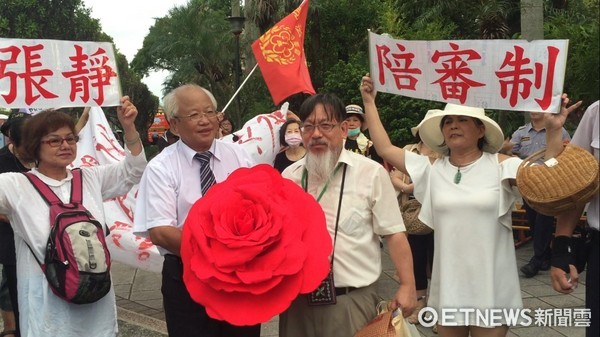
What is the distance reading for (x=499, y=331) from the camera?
2.91 meters

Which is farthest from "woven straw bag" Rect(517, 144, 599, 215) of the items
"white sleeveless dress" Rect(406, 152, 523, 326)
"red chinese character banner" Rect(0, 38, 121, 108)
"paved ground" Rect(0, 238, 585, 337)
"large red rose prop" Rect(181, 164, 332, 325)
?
"paved ground" Rect(0, 238, 585, 337)

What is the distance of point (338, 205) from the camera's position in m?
2.61

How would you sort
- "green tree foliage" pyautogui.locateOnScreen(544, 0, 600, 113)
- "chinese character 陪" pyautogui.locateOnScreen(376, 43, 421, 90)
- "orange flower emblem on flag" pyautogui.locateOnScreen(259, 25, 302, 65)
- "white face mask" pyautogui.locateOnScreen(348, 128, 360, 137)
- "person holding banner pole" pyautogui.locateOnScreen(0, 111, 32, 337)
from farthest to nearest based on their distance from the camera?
"white face mask" pyautogui.locateOnScreen(348, 128, 360, 137) → "orange flower emblem on flag" pyautogui.locateOnScreen(259, 25, 302, 65) → "person holding banner pole" pyautogui.locateOnScreen(0, 111, 32, 337) → "chinese character 陪" pyautogui.locateOnScreen(376, 43, 421, 90) → "green tree foliage" pyautogui.locateOnScreen(544, 0, 600, 113)

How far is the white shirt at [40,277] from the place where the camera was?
2924 millimetres

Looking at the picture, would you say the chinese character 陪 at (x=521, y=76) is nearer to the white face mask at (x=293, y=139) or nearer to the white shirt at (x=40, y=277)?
the white shirt at (x=40, y=277)

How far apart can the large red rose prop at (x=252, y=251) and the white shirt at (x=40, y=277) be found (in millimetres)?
1017

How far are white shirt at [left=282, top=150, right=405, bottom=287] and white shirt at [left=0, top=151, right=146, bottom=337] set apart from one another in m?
1.18

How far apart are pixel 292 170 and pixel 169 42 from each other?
84.2ft

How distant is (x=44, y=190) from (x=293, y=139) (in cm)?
302

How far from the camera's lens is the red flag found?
5.52 m

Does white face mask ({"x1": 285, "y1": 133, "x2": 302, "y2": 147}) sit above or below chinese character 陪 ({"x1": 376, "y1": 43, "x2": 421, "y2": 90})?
below

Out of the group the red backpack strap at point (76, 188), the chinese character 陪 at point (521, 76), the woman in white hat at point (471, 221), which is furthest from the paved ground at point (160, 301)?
the chinese character 陪 at point (521, 76)

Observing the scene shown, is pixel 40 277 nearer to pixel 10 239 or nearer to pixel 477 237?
pixel 10 239

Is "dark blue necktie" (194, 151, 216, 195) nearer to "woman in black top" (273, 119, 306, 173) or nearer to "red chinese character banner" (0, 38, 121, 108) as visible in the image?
"red chinese character banner" (0, 38, 121, 108)
